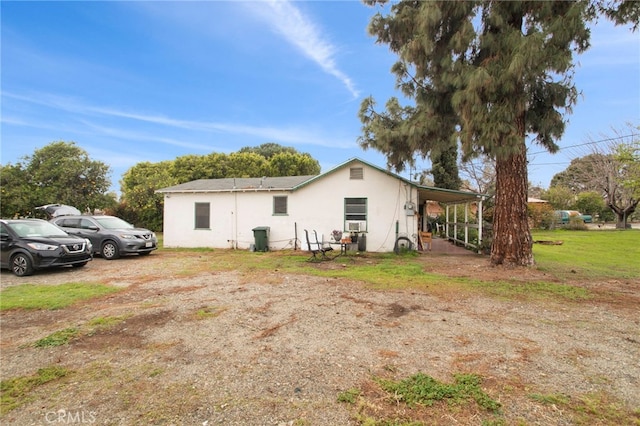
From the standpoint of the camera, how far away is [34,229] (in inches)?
343

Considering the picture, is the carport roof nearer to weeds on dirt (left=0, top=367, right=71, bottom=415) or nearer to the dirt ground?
the dirt ground

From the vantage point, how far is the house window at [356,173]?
1298 cm

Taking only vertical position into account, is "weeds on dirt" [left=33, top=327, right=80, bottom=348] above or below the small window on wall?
below

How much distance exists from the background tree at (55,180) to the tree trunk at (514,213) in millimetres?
24339

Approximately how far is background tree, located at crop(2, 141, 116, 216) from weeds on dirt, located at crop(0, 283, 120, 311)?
1718cm

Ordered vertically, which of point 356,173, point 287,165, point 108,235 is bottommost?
point 108,235

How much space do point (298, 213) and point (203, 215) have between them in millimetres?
4688

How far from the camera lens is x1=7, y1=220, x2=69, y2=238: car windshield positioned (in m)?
8.39

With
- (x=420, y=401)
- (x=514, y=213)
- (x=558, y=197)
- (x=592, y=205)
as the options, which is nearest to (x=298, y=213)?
(x=514, y=213)

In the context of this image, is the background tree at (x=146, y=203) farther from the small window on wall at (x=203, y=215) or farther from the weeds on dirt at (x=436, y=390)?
the weeds on dirt at (x=436, y=390)

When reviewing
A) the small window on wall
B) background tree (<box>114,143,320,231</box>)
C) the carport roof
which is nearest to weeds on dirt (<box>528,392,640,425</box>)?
the carport roof

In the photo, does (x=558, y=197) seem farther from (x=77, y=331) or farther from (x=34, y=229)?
(x=34, y=229)

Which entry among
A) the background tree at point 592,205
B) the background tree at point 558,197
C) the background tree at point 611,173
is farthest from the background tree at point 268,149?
the background tree at point 592,205

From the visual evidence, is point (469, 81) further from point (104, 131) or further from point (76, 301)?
point (104, 131)
